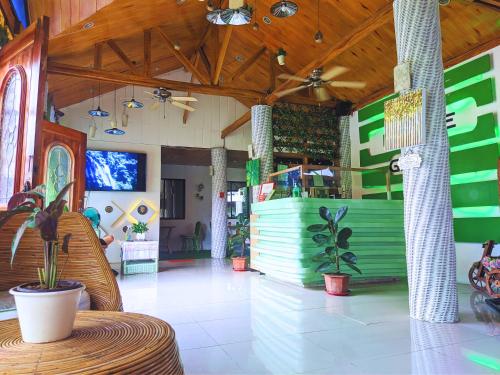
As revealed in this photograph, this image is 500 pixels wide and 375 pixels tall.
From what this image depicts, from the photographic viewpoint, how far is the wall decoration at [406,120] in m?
3.45

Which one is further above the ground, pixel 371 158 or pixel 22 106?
pixel 371 158

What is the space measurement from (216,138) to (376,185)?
4707 millimetres

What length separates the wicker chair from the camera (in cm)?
201

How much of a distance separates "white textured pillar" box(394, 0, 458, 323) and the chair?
9851 mm

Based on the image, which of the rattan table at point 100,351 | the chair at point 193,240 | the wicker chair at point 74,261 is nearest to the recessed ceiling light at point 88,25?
the wicker chair at point 74,261

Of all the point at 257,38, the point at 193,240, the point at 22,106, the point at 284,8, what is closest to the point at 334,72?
the point at 284,8

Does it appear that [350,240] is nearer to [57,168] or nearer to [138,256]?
[138,256]

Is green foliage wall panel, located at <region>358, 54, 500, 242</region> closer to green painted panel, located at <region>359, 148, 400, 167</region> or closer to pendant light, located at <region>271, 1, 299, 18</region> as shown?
green painted panel, located at <region>359, 148, 400, 167</region>

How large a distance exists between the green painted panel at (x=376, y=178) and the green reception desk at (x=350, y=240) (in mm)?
1645

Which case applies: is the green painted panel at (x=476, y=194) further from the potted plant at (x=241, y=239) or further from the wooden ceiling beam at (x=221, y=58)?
the wooden ceiling beam at (x=221, y=58)

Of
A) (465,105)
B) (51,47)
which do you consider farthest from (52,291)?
(465,105)

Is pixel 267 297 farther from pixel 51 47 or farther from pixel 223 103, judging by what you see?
pixel 223 103

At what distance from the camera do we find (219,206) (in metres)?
10.1

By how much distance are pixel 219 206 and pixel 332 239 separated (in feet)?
17.8
